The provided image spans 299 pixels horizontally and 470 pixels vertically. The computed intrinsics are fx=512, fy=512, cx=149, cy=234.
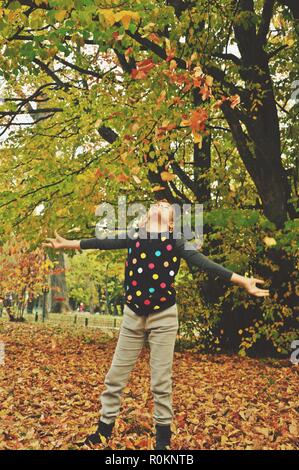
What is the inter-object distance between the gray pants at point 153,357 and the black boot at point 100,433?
5 cm

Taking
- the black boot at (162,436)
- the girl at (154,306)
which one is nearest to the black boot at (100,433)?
the girl at (154,306)

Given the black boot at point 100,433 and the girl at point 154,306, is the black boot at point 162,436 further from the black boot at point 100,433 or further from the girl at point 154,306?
the black boot at point 100,433

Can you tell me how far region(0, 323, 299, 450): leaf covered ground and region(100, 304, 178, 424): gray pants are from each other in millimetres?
528

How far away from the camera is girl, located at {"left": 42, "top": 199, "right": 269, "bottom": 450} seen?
412cm

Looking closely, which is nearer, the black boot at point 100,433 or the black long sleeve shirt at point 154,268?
the black long sleeve shirt at point 154,268

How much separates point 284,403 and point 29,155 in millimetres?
7617

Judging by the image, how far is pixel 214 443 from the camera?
4848 mm

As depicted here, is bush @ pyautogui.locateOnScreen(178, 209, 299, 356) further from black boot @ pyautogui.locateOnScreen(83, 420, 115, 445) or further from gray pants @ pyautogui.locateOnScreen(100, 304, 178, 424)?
black boot @ pyautogui.locateOnScreen(83, 420, 115, 445)

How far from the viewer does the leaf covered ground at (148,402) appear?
16.0 feet

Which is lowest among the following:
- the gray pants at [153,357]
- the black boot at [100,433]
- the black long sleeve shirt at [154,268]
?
the black boot at [100,433]

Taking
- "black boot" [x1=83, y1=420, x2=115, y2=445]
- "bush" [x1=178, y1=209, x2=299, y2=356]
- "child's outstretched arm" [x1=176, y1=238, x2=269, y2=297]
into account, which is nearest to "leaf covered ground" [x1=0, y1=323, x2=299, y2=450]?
"black boot" [x1=83, y1=420, x2=115, y2=445]

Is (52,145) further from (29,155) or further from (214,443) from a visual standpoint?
(214,443)

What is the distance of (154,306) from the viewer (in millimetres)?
4098

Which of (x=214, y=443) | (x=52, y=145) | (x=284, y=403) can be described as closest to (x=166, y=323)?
(x=214, y=443)
